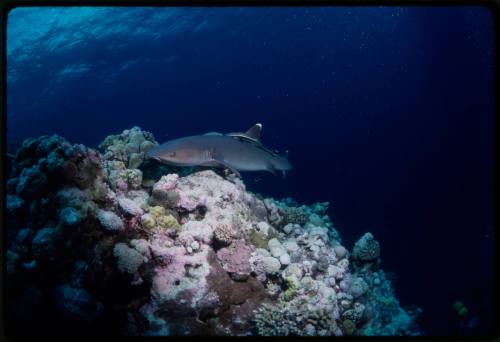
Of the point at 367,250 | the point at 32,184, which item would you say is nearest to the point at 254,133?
the point at 367,250

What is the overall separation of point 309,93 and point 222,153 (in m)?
28.0

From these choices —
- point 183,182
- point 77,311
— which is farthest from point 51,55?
point 77,311

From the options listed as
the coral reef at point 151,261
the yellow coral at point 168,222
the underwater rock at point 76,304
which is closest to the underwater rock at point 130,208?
the coral reef at point 151,261

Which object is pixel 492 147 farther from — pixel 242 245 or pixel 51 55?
pixel 51 55

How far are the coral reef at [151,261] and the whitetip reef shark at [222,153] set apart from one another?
0.35m

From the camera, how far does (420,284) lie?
67.4ft

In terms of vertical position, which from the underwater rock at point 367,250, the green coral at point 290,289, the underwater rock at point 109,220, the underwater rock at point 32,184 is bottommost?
the underwater rock at point 367,250

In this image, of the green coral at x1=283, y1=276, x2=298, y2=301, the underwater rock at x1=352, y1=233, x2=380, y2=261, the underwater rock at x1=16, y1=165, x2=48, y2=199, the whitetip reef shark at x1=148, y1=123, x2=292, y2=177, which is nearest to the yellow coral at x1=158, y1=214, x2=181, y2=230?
the whitetip reef shark at x1=148, y1=123, x2=292, y2=177

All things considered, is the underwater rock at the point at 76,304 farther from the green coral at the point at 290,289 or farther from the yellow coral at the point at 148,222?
the green coral at the point at 290,289

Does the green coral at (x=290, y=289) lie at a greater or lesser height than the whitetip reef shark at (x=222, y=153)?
lesser

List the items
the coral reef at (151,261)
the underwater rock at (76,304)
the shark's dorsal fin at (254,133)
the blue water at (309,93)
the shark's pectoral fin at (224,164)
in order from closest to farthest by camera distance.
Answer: the underwater rock at (76,304) → the coral reef at (151,261) → the shark's pectoral fin at (224,164) → the shark's dorsal fin at (254,133) → the blue water at (309,93)

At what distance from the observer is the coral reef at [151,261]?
3.40 m

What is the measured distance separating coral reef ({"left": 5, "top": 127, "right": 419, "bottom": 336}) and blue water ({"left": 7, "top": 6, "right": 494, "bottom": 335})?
19.4 metres

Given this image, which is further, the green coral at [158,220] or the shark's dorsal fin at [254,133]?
the shark's dorsal fin at [254,133]
